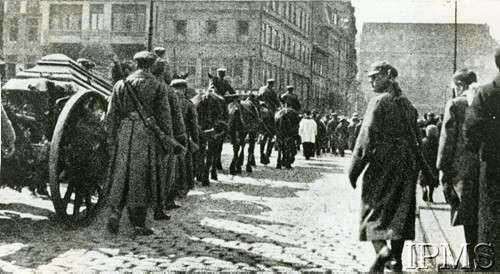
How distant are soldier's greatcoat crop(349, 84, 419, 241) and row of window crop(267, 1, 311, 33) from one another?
2.72 m

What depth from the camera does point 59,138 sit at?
621 cm

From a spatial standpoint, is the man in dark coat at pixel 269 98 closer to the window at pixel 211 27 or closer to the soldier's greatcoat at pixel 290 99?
the soldier's greatcoat at pixel 290 99

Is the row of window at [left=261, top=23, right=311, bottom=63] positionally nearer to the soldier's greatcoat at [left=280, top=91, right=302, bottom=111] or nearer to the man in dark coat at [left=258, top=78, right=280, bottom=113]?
the soldier's greatcoat at [left=280, top=91, right=302, bottom=111]

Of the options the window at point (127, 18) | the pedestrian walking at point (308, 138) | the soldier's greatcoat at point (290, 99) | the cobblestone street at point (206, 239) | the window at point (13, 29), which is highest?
the window at point (127, 18)

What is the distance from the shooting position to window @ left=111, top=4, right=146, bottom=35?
25.4 feet

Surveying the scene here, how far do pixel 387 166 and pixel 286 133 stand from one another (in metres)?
10.6

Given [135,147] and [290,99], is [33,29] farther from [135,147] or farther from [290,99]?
[290,99]

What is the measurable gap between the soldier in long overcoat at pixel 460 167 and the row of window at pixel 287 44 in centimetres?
293

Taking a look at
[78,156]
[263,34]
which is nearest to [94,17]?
[78,156]

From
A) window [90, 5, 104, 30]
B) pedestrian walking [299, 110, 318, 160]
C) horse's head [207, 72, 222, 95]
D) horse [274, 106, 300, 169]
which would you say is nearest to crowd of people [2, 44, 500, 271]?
window [90, 5, 104, 30]

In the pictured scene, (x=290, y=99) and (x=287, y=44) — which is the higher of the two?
(x=287, y=44)

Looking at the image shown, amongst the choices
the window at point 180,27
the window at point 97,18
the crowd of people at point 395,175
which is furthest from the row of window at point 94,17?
the crowd of people at point 395,175

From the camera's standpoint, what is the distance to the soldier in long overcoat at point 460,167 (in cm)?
511

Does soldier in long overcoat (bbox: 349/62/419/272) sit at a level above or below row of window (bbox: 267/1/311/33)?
below
